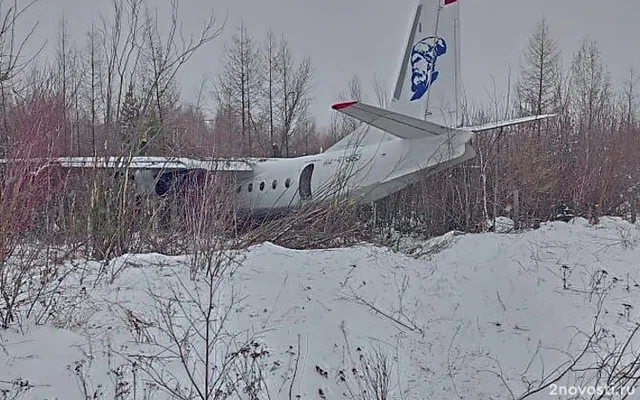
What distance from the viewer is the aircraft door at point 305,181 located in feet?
35.0

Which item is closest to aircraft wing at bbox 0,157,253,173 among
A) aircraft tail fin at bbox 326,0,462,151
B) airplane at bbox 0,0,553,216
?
airplane at bbox 0,0,553,216

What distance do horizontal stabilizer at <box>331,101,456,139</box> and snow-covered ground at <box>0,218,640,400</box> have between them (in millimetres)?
1965

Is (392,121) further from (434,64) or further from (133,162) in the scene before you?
(133,162)

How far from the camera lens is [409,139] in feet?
30.2

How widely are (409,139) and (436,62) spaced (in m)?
1.59

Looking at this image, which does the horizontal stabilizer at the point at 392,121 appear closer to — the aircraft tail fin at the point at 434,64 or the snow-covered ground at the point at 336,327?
the aircraft tail fin at the point at 434,64

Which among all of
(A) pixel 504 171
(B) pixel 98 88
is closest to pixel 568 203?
(A) pixel 504 171

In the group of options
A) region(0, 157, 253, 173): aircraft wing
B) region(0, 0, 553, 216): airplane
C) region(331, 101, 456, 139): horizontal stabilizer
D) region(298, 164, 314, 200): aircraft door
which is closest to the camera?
region(0, 157, 253, 173): aircraft wing

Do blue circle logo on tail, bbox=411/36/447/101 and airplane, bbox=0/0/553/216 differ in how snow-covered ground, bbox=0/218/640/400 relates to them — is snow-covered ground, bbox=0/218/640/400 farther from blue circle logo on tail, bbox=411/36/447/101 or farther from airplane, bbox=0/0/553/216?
blue circle logo on tail, bbox=411/36/447/101

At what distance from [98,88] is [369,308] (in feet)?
17.5

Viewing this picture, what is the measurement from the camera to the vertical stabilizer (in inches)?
379

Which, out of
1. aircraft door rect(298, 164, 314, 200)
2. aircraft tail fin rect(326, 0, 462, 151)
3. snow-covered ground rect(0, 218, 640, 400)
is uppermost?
aircraft tail fin rect(326, 0, 462, 151)

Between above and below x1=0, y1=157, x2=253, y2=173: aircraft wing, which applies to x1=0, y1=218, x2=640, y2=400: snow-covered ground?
below

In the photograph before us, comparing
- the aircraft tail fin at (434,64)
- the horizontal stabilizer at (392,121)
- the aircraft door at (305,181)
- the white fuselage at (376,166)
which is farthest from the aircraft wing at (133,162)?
the aircraft tail fin at (434,64)
